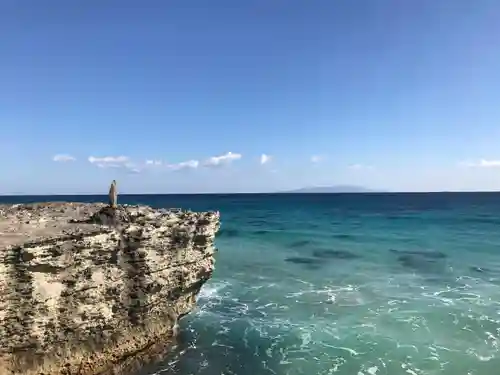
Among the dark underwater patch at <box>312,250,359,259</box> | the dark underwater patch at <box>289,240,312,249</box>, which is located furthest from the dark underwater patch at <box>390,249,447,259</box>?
the dark underwater patch at <box>289,240,312,249</box>


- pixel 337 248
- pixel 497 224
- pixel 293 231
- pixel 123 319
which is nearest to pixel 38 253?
pixel 123 319

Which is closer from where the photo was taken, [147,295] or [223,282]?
[147,295]

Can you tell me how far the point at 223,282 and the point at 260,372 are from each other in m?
12.5

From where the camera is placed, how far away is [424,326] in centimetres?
2033

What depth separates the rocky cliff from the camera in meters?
12.0

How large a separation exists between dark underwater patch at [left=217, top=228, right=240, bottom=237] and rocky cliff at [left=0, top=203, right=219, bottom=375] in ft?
110

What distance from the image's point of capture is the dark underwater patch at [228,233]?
168ft

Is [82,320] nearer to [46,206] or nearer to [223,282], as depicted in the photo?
[46,206]

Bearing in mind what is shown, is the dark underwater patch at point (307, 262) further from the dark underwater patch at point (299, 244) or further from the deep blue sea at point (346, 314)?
the dark underwater patch at point (299, 244)

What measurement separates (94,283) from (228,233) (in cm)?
4016

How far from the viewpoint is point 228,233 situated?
53.4 m

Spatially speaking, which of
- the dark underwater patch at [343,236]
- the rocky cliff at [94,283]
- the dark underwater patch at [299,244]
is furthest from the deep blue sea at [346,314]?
the dark underwater patch at [343,236]

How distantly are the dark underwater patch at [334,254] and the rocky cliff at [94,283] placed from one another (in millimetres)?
21827

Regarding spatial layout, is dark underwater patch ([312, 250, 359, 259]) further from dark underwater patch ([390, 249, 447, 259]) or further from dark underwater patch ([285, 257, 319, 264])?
dark underwater patch ([390, 249, 447, 259])
